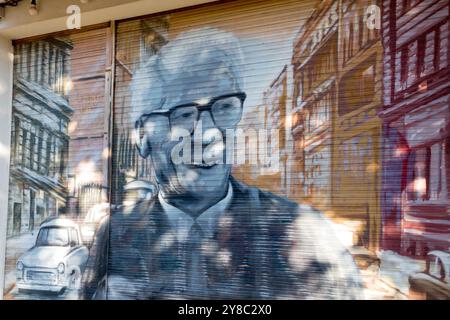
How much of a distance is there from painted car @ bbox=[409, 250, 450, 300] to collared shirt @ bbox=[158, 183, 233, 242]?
1.79 metres

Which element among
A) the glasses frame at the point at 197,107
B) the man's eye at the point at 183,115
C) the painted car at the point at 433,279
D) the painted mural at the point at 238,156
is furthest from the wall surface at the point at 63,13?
the painted car at the point at 433,279

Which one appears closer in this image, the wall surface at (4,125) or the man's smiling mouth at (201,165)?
the man's smiling mouth at (201,165)

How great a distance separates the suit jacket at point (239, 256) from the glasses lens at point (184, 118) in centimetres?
74

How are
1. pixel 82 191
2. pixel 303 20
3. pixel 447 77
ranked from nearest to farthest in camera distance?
pixel 447 77
pixel 303 20
pixel 82 191

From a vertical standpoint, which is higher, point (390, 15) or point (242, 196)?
point (390, 15)

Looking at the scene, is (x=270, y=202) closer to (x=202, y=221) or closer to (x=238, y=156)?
(x=238, y=156)

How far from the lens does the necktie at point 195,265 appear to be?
14.8 feet

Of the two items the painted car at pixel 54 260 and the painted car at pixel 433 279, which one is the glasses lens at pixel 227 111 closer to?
the painted car at pixel 54 260

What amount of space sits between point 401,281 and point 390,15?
2291 mm

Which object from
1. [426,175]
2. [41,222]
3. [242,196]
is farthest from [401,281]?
[41,222]

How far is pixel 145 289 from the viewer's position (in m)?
4.69

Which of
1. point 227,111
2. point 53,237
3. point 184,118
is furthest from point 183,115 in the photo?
point 53,237

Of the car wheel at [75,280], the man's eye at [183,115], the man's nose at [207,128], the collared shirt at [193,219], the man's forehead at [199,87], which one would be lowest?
the car wheel at [75,280]

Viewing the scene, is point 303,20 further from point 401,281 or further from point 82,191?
point 82,191
